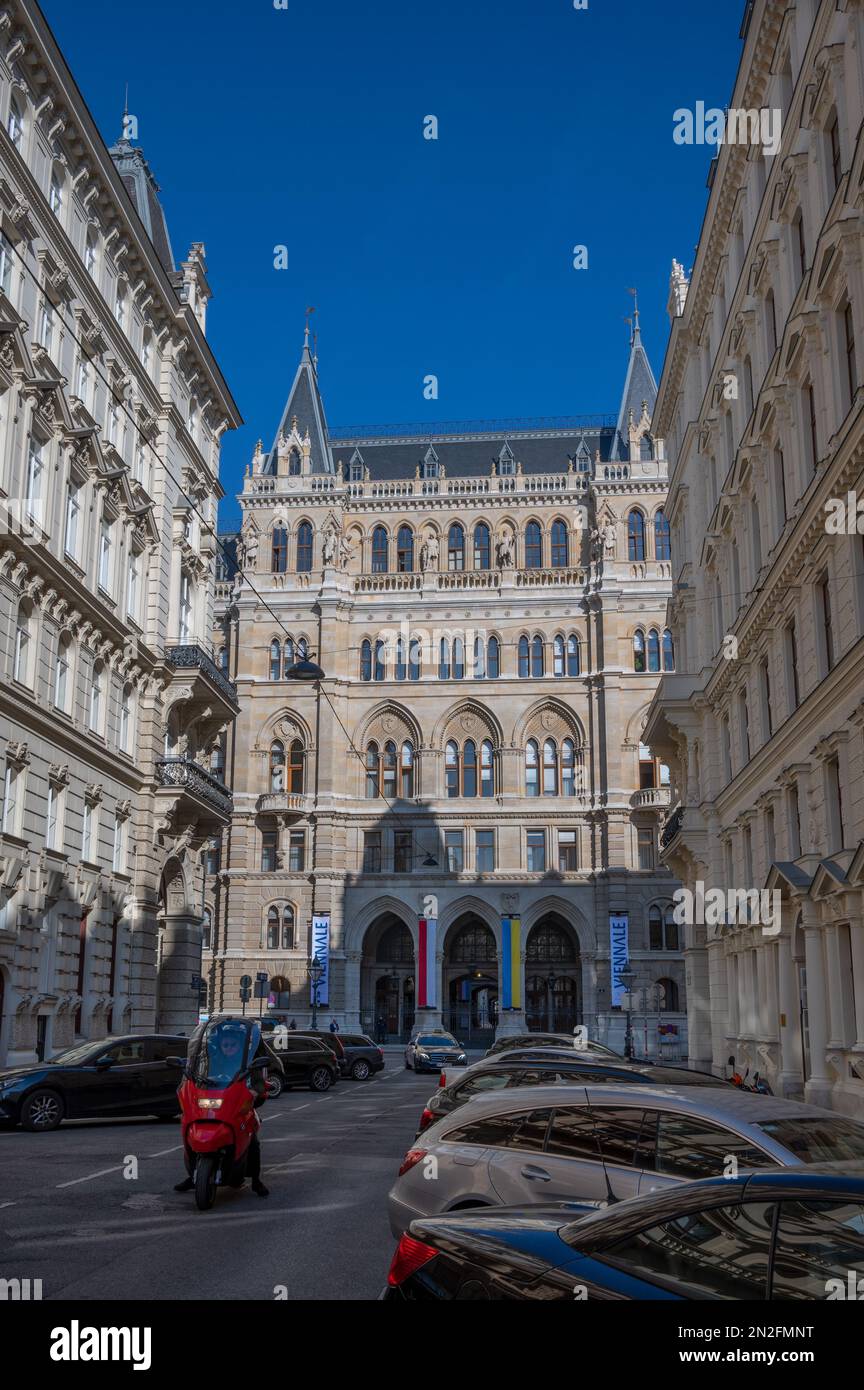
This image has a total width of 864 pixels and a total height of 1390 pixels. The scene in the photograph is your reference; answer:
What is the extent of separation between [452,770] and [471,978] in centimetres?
1046

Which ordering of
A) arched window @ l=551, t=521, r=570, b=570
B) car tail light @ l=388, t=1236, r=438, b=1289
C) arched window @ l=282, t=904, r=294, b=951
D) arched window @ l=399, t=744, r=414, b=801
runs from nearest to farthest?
car tail light @ l=388, t=1236, r=438, b=1289 < arched window @ l=282, t=904, r=294, b=951 < arched window @ l=399, t=744, r=414, b=801 < arched window @ l=551, t=521, r=570, b=570

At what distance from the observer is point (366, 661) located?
6438 centimetres

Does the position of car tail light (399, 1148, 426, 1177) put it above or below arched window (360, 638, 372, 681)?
below

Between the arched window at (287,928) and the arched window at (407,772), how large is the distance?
7.66 m

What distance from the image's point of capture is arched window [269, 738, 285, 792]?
63.3m

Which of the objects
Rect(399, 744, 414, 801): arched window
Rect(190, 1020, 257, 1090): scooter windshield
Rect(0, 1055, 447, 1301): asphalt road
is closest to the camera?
Rect(0, 1055, 447, 1301): asphalt road

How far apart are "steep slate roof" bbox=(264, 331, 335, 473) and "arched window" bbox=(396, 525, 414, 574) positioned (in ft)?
19.2

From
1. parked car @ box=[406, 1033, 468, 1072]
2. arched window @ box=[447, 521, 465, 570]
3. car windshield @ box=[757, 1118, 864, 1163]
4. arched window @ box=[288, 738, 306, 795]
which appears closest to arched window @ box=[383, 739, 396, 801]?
arched window @ box=[288, 738, 306, 795]

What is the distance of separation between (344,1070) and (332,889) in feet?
73.7

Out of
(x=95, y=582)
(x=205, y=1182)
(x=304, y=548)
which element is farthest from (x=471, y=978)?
(x=205, y=1182)

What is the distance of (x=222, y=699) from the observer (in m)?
39.0

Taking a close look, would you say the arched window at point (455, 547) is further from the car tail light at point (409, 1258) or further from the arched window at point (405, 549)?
the car tail light at point (409, 1258)

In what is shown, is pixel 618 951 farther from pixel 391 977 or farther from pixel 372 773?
pixel 372 773

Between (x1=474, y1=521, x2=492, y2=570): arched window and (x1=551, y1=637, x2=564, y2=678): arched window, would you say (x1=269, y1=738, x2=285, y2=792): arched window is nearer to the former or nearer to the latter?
(x1=474, y1=521, x2=492, y2=570): arched window
